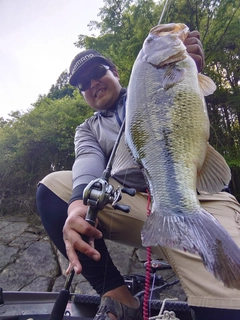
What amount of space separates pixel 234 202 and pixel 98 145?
99 centimetres

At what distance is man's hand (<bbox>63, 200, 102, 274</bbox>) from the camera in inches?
44.5

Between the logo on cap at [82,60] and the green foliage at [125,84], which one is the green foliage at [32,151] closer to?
the green foliage at [125,84]

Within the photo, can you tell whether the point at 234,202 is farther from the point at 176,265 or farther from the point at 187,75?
the point at 187,75

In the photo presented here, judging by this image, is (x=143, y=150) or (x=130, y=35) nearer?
(x=143, y=150)

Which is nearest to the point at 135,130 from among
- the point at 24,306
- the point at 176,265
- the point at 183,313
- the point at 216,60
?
the point at 176,265

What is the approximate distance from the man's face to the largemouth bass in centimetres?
66

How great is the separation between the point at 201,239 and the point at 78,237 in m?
0.54

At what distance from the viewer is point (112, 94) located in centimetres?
209

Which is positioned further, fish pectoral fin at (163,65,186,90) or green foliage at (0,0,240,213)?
green foliage at (0,0,240,213)

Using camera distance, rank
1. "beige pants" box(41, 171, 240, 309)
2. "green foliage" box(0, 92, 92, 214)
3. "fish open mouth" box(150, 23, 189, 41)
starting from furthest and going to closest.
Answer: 1. "green foliage" box(0, 92, 92, 214)
2. "fish open mouth" box(150, 23, 189, 41)
3. "beige pants" box(41, 171, 240, 309)

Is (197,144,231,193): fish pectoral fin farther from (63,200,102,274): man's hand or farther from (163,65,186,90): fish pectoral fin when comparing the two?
(63,200,102,274): man's hand

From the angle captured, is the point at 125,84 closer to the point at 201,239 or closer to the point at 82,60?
the point at 82,60

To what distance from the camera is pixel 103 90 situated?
208 cm

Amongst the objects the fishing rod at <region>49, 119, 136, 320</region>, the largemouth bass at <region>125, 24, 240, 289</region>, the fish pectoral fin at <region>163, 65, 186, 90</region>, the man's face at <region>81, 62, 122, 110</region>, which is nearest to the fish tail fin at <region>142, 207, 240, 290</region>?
the largemouth bass at <region>125, 24, 240, 289</region>
